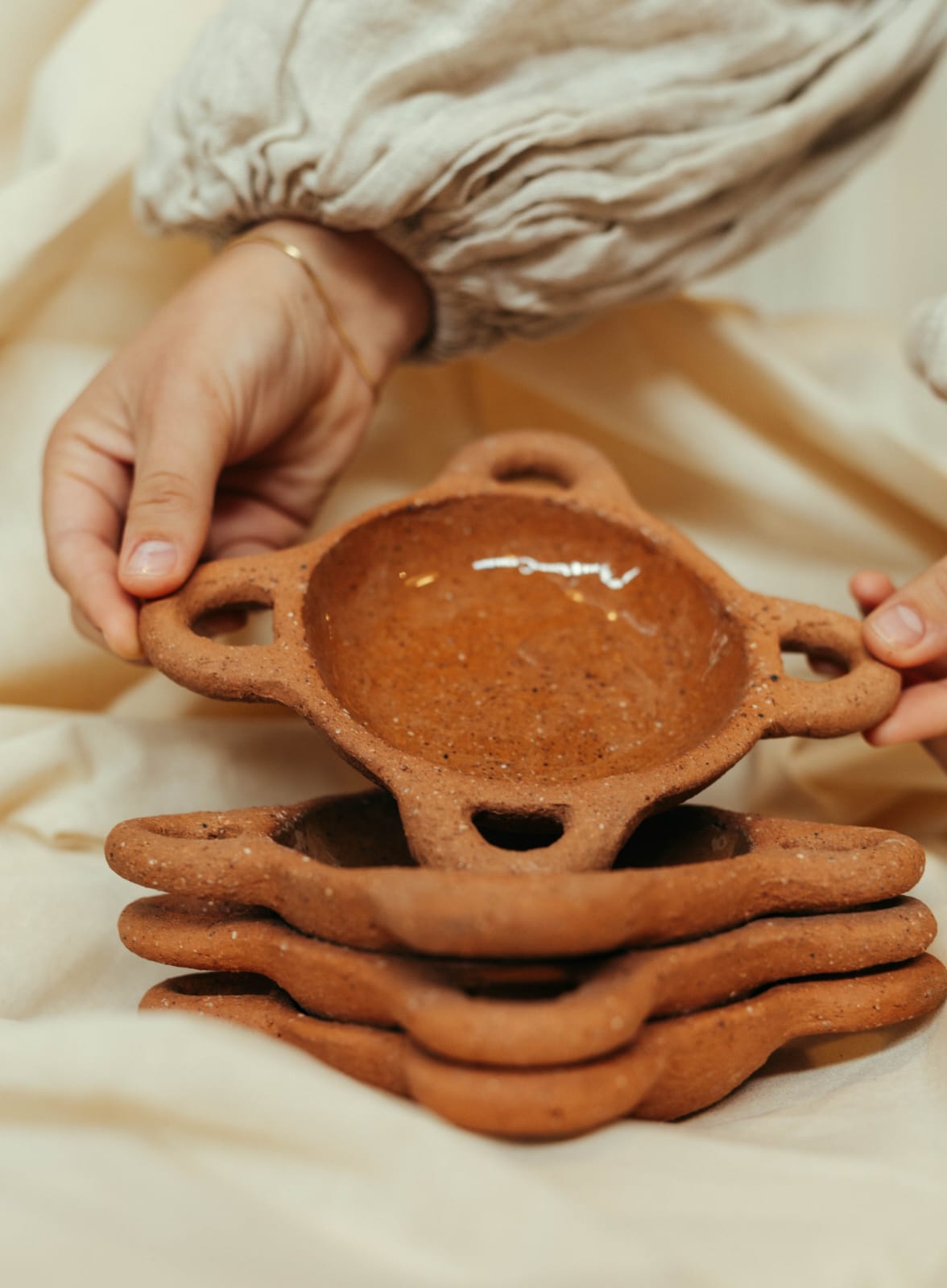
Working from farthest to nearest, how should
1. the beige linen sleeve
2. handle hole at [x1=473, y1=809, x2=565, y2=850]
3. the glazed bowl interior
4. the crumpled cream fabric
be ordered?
the beige linen sleeve → the glazed bowl interior → handle hole at [x1=473, y1=809, x2=565, y2=850] → the crumpled cream fabric

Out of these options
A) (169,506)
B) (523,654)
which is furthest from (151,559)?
(523,654)

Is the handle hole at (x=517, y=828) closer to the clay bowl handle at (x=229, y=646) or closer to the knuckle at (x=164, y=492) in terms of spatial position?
the clay bowl handle at (x=229, y=646)

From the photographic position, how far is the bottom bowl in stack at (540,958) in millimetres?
415

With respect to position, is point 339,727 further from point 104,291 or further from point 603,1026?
point 104,291

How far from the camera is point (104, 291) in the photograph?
3.07ft

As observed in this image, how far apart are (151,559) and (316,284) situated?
293mm

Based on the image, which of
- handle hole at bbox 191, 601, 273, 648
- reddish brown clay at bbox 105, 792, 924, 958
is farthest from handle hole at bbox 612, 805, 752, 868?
handle hole at bbox 191, 601, 273, 648

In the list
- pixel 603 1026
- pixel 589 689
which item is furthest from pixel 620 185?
pixel 603 1026

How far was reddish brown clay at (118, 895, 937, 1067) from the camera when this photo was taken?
0.41 meters

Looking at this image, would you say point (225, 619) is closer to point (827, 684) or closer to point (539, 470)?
point (539, 470)

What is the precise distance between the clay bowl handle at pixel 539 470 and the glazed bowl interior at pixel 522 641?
0.01m

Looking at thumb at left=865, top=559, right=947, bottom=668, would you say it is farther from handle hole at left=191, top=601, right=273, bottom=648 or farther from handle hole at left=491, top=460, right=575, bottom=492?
handle hole at left=191, top=601, right=273, bottom=648

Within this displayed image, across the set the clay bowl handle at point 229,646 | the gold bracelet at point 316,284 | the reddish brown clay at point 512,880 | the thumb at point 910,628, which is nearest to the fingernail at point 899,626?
the thumb at point 910,628

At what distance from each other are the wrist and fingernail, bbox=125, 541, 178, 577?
27cm
